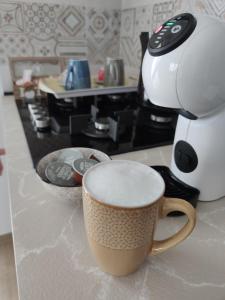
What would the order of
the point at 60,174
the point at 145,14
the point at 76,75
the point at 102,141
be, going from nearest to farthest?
1. the point at 60,174
2. the point at 102,141
3. the point at 76,75
4. the point at 145,14

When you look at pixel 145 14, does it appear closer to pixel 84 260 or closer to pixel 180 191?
pixel 180 191

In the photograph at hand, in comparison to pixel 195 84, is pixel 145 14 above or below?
above

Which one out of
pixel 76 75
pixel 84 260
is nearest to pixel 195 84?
pixel 84 260

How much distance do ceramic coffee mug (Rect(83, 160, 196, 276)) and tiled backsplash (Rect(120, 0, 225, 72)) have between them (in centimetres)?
63

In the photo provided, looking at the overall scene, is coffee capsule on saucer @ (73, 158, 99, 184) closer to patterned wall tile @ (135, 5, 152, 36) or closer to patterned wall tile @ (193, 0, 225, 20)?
patterned wall tile @ (193, 0, 225, 20)

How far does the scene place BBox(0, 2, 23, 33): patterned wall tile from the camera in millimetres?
1106

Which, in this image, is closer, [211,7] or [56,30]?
[211,7]

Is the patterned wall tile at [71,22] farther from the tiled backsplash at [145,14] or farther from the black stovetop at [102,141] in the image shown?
the black stovetop at [102,141]

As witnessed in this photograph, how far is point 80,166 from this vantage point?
45cm

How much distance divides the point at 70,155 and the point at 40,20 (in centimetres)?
93

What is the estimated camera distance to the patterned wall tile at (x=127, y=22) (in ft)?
3.87

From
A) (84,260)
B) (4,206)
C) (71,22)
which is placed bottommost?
(4,206)

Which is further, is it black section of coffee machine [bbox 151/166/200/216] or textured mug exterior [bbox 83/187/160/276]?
black section of coffee machine [bbox 151/166/200/216]

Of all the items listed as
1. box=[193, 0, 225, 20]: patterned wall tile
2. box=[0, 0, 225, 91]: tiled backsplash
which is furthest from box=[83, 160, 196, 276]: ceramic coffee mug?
box=[0, 0, 225, 91]: tiled backsplash
